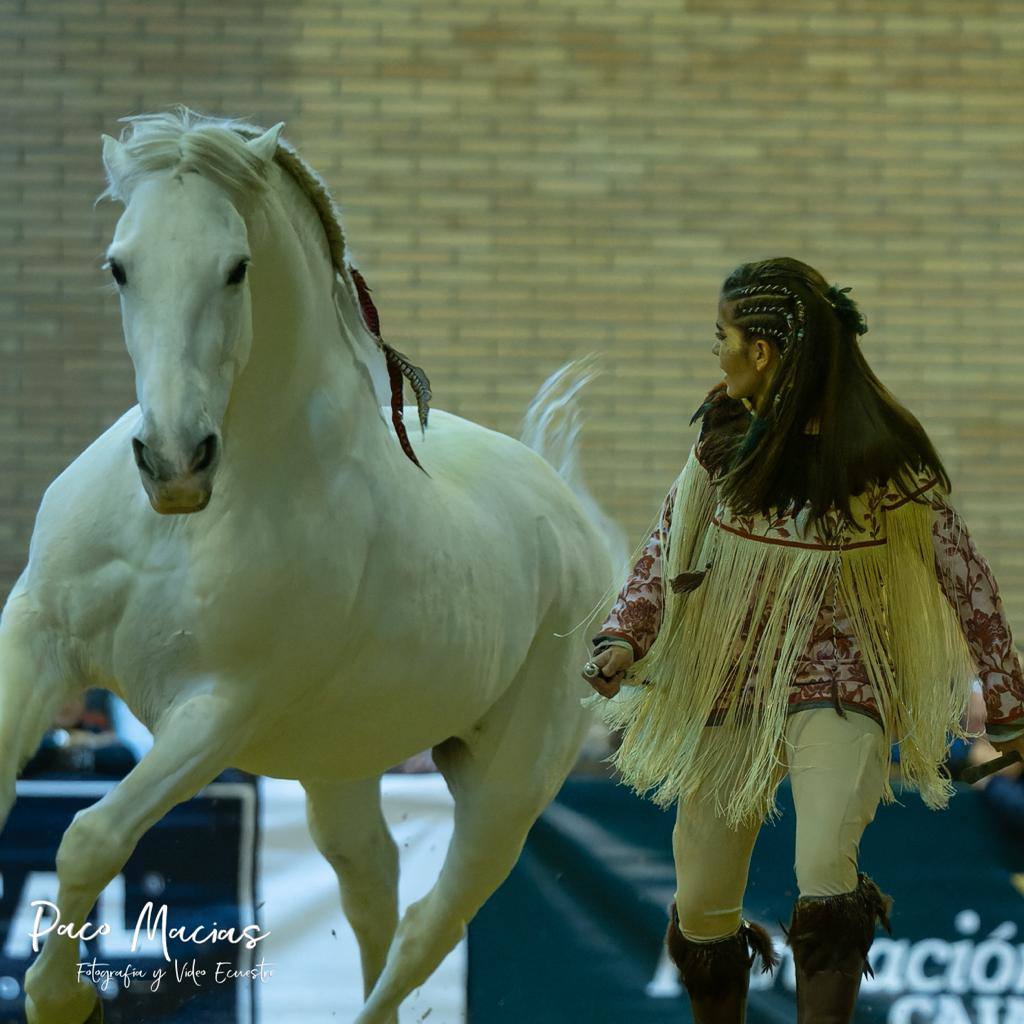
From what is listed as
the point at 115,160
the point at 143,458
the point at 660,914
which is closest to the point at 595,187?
the point at 660,914

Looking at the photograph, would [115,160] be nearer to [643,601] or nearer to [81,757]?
[643,601]

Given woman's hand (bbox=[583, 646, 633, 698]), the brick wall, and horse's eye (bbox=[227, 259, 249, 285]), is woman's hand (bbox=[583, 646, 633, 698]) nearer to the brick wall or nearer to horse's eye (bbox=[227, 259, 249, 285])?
horse's eye (bbox=[227, 259, 249, 285])

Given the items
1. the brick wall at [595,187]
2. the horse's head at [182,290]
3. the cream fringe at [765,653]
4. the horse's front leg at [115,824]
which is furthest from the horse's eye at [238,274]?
the brick wall at [595,187]

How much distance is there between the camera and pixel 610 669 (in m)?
3.38

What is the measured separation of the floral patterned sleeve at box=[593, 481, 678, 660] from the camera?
11.4ft

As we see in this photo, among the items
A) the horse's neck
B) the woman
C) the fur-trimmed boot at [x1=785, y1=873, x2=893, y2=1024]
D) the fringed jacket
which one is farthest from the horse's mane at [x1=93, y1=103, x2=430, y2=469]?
the fur-trimmed boot at [x1=785, y1=873, x2=893, y2=1024]

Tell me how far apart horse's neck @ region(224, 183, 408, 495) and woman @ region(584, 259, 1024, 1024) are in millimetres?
716

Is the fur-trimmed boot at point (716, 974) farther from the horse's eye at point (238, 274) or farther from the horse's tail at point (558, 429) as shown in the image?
the horse's tail at point (558, 429)

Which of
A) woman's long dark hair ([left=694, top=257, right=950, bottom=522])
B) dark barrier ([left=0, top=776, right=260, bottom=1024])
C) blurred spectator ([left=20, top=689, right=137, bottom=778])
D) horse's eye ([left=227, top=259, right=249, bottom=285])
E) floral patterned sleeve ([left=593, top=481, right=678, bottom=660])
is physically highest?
horse's eye ([left=227, top=259, right=249, bottom=285])

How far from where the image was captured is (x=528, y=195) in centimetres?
870

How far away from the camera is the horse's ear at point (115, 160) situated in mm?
3123

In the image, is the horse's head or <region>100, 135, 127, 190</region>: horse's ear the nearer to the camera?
the horse's head

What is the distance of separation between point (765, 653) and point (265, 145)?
55.7 inches

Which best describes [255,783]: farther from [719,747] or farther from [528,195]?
[528,195]
